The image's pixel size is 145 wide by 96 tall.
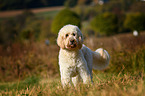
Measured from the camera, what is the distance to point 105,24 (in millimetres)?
25078

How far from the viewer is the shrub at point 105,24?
2494cm

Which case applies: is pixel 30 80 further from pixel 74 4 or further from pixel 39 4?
pixel 74 4

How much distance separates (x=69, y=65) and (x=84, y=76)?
1.13 feet

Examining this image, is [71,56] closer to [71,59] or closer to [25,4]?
[71,59]

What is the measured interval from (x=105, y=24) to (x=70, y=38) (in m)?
22.5

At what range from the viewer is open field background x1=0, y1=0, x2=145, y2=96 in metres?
2.88

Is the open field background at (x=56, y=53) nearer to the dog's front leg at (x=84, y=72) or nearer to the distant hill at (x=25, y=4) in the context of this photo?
the dog's front leg at (x=84, y=72)

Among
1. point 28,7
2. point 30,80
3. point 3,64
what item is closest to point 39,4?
point 28,7

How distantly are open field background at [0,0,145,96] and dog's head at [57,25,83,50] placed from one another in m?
0.67

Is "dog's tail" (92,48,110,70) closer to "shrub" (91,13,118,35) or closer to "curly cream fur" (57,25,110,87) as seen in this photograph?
"curly cream fur" (57,25,110,87)

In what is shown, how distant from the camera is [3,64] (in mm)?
7641

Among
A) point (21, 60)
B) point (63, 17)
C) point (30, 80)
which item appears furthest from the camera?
point (63, 17)

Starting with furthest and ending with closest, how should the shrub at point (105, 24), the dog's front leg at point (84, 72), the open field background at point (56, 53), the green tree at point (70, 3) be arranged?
the green tree at point (70, 3) → the shrub at point (105, 24) → the dog's front leg at point (84, 72) → the open field background at point (56, 53)

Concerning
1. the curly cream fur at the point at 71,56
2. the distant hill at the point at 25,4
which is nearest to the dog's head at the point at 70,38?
the curly cream fur at the point at 71,56
